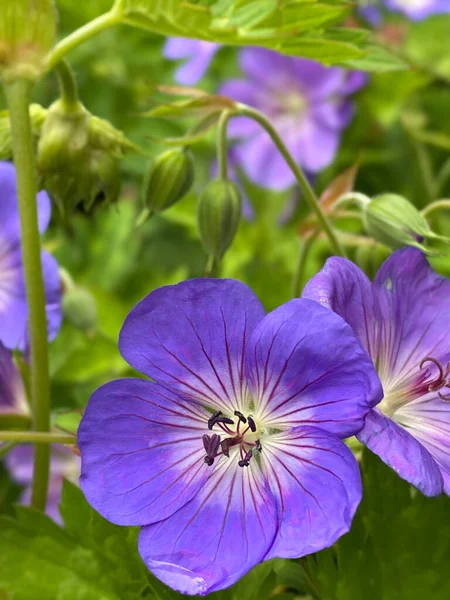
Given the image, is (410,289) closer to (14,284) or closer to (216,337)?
(216,337)

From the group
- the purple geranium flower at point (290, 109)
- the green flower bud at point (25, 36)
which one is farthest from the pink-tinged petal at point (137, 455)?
the purple geranium flower at point (290, 109)

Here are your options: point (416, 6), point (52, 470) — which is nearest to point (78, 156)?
point (52, 470)

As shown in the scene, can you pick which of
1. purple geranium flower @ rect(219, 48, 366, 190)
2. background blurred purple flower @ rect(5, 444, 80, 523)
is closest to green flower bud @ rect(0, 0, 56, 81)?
background blurred purple flower @ rect(5, 444, 80, 523)

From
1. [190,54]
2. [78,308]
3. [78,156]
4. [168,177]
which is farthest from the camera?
[190,54]

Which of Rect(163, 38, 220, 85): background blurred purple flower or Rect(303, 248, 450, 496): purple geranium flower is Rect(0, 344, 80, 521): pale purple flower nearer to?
Rect(303, 248, 450, 496): purple geranium flower

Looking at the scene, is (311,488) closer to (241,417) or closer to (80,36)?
(241,417)

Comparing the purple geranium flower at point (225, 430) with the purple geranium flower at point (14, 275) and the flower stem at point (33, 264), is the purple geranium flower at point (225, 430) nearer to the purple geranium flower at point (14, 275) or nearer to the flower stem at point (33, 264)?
the flower stem at point (33, 264)
